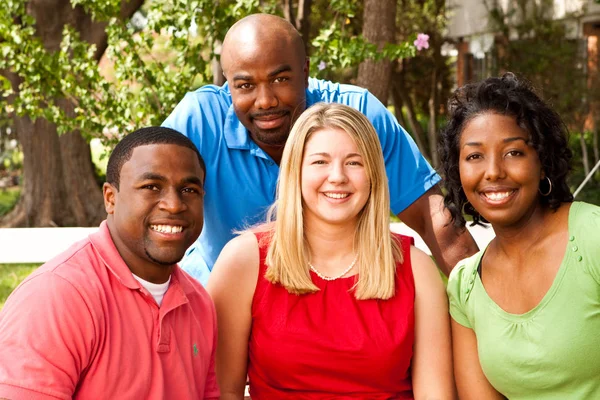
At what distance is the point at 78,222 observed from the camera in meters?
9.96

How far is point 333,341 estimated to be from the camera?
10.0 ft

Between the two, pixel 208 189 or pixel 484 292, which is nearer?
pixel 484 292

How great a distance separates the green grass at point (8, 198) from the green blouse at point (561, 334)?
32.0 feet

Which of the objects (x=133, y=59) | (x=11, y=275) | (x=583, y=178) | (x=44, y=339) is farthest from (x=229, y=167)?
(x=583, y=178)

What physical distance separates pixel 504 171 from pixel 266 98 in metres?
1.20

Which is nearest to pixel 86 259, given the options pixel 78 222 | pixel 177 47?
pixel 177 47

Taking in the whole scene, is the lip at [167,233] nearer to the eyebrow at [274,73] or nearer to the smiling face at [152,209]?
the smiling face at [152,209]

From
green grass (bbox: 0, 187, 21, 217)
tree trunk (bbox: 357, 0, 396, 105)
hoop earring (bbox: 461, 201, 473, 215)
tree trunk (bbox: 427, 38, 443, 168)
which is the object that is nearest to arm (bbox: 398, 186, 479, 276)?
hoop earring (bbox: 461, 201, 473, 215)

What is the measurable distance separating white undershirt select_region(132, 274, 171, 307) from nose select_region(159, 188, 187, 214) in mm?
245

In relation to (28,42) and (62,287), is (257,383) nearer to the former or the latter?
(62,287)

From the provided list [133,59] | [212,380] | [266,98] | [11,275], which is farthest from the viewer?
[11,275]

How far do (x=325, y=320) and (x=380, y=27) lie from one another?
15.5 ft

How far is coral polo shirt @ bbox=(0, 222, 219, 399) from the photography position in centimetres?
232

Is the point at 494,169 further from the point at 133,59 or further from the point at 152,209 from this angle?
the point at 133,59
